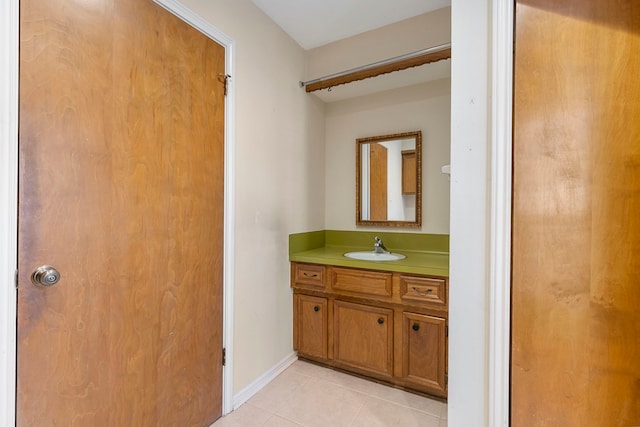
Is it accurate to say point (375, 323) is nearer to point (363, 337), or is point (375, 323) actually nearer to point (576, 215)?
point (363, 337)

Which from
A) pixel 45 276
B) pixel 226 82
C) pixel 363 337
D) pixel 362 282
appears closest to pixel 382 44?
pixel 226 82

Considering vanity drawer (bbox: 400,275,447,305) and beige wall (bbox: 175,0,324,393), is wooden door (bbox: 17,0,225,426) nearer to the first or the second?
beige wall (bbox: 175,0,324,393)

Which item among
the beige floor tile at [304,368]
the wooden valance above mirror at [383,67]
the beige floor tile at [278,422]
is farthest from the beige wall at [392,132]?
the beige floor tile at [278,422]

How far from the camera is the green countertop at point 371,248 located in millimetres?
1759

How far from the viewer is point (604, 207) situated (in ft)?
2.73

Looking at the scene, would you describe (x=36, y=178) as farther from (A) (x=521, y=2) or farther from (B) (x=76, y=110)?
(A) (x=521, y=2)

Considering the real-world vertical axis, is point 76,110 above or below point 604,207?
above

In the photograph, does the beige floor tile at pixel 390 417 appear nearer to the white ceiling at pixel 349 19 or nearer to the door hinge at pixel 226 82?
the door hinge at pixel 226 82

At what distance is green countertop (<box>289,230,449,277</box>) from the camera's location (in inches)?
69.2

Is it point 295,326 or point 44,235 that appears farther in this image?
point 295,326

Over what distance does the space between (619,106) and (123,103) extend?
1717 mm

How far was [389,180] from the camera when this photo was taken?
7.70 ft

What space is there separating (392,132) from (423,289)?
132 centimetres

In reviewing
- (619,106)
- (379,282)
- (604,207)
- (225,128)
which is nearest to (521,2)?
(619,106)
